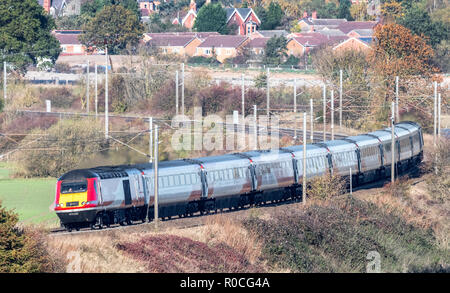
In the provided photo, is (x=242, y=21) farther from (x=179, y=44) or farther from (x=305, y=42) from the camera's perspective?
(x=305, y=42)

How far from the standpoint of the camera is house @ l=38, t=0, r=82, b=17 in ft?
538

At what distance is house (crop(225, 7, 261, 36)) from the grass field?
3382 inches

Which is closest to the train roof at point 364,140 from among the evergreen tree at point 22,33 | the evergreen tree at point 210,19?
the evergreen tree at point 22,33

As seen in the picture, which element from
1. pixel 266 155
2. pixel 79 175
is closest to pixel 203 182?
pixel 266 155

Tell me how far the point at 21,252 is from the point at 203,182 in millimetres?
12527

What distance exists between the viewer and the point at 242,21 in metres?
145

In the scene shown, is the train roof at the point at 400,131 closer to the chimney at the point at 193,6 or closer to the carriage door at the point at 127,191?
the carriage door at the point at 127,191

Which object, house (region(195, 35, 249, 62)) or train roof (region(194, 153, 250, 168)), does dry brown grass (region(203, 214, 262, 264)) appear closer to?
train roof (region(194, 153, 250, 168))

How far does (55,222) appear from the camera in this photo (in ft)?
130

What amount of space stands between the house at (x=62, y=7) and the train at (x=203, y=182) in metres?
121

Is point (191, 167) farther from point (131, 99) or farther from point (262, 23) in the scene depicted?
point (262, 23)

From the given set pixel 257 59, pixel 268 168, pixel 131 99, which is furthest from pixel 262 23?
pixel 268 168

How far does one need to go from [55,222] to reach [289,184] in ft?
40.0

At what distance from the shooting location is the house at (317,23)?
482ft
